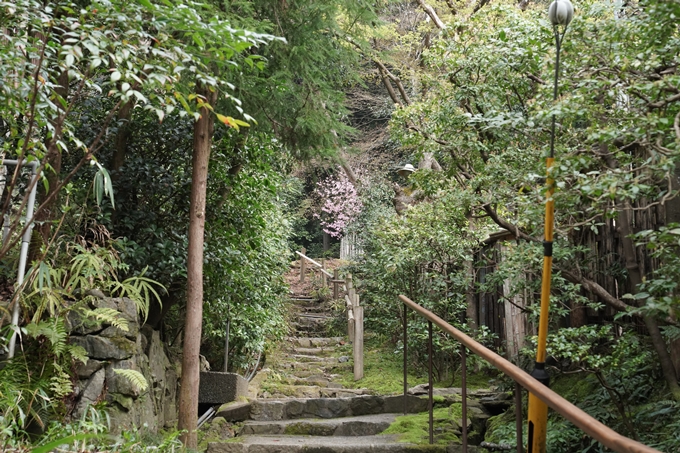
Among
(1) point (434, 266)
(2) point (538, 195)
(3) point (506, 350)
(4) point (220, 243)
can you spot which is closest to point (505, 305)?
(3) point (506, 350)

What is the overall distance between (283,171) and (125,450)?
5.48 meters

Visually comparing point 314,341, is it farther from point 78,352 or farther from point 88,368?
point 78,352

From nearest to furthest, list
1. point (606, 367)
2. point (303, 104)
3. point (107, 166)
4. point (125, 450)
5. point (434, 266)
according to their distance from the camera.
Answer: point (125, 450)
point (606, 367)
point (303, 104)
point (107, 166)
point (434, 266)

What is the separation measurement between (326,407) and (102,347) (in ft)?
7.80

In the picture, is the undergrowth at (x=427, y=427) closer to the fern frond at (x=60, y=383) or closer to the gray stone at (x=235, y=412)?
the gray stone at (x=235, y=412)

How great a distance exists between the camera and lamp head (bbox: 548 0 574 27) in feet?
8.00

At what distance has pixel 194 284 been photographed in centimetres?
432

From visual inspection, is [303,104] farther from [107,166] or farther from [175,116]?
[107,166]

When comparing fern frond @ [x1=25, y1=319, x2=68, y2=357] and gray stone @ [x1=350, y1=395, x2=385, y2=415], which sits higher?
fern frond @ [x1=25, y1=319, x2=68, y2=357]

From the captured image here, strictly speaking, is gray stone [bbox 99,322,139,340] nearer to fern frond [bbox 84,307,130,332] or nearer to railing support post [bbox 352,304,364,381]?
fern frond [bbox 84,307,130,332]

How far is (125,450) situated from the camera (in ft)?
9.78

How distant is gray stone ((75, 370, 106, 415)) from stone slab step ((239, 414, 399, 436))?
5.62ft

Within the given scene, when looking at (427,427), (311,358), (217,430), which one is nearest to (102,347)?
(217,430)

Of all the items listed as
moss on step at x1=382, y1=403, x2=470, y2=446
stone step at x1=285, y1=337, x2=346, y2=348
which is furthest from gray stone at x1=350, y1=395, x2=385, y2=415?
stone step at x1=285, y1=337, x2=346, y2=348
